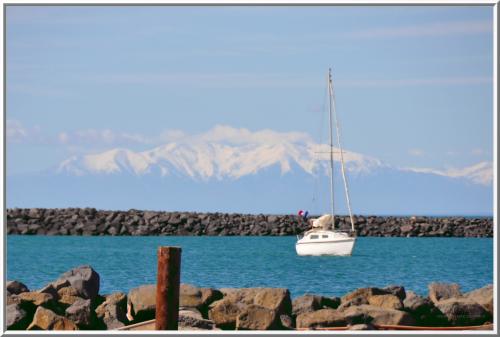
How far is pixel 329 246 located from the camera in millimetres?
47188

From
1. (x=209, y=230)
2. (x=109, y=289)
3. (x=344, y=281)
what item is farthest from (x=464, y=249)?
(x=109, y=289)

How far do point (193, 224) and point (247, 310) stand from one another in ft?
173

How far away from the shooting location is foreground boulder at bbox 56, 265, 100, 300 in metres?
20.3

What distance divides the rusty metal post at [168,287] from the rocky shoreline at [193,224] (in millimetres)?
52831

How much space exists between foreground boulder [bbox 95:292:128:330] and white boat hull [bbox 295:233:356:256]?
2778 centimetres

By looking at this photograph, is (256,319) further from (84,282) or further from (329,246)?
(329,246)

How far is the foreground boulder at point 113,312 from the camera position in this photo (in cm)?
1831

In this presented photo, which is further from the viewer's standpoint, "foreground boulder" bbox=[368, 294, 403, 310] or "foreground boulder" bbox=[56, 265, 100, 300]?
"foreground boulder" bbox=[56, 265, 100, 300]

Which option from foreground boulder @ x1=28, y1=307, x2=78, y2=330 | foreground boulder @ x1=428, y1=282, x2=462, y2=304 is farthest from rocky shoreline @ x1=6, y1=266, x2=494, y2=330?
foreground boulder @ x1=428, y1=282, x2=462, y2=304

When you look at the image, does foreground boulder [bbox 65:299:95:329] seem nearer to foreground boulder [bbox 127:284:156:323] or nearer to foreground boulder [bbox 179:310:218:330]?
foreground boulder [bbox 127:284:156:323]

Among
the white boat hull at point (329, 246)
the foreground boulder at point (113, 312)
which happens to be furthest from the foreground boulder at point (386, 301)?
the white boat hull at point (329, 246)

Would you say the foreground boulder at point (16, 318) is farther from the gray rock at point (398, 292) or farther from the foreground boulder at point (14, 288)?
the gray rock at point (398, 292)

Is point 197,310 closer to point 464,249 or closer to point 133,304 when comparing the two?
point 133,304

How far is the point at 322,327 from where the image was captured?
17094 millimetres
